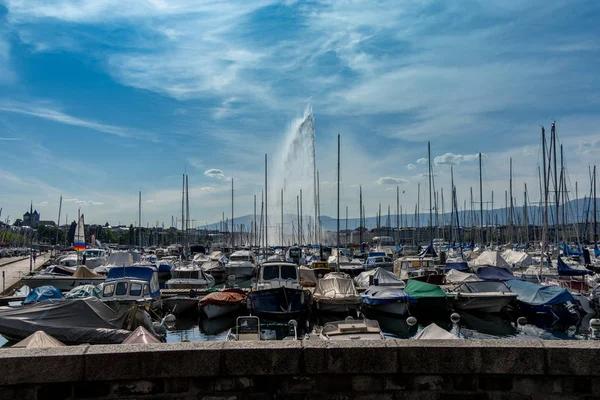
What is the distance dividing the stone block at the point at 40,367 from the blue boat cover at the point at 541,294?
31.0 meters

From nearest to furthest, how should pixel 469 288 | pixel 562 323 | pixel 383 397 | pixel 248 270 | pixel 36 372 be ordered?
pixel 36 372 < pixel 383 397 < pixel 562 323 < pixel 469 288 < pixel 248 270

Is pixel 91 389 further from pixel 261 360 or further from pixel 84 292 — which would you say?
pixel 84 292

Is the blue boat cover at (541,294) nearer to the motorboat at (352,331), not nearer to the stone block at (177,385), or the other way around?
the motorboat at (352,331)

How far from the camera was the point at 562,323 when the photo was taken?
31.3 meters

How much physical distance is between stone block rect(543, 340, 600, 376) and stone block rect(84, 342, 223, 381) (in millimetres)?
4528

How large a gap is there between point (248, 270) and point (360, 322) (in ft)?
141

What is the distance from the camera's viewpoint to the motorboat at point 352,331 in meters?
19.8

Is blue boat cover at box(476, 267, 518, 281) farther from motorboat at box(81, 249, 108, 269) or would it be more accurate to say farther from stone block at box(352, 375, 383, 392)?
motorboat at box(81, 249, 108, 269)

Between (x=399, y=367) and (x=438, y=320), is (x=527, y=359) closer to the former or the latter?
(x=399, y=367)

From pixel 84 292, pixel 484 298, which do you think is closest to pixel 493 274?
pixel 484 298

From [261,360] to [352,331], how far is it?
13.6m

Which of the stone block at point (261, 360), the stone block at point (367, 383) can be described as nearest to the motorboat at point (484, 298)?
the stone block at point (367, 383)

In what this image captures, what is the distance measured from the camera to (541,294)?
1289 inches

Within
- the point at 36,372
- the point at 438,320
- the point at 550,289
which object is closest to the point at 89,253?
the point at 438,320
